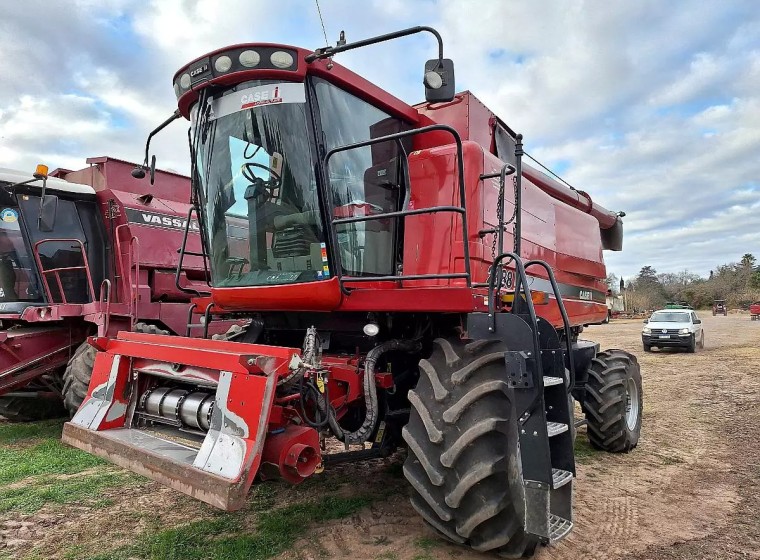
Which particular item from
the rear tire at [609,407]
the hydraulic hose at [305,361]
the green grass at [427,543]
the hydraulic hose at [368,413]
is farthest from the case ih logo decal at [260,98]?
the rear tire at [609,407]

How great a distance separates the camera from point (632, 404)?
6453 millimetres

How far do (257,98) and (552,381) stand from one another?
267 centimetres

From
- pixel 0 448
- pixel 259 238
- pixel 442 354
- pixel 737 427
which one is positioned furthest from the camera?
pixel 737 427

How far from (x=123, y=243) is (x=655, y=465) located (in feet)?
24.7

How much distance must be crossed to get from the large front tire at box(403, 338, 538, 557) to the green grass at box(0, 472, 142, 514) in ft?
9.10

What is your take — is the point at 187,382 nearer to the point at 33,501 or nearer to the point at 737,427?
the point at 33,501

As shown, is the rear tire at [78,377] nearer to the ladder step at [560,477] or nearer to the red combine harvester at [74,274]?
the red combine harvester at [74,274]

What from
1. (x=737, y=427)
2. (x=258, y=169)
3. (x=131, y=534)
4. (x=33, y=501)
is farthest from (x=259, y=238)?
(x=737, y=427)

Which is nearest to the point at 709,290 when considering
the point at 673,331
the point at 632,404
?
the point at 673,331

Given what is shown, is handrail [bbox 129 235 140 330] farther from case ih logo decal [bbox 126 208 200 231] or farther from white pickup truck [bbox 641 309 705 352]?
white pickup truck [bbox 641 309 705 352]

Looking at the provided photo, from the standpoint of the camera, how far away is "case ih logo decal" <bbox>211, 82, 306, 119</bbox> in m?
3.72

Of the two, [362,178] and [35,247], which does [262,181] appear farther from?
[35,247]

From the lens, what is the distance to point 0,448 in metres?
6.37

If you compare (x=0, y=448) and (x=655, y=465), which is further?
(x=0, y=448)
